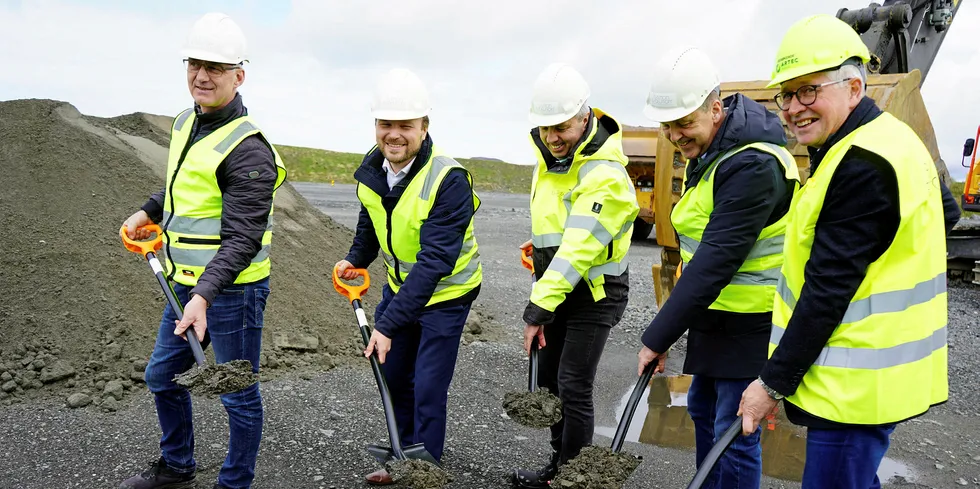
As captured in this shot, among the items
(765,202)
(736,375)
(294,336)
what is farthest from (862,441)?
(294,336)

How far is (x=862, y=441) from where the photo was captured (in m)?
2.09

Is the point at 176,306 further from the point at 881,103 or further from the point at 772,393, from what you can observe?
the point at 881,103

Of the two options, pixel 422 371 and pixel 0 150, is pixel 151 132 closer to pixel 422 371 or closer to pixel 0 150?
pixel 0 150

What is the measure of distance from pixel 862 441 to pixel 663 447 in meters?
2.55

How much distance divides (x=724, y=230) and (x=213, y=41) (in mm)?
2151

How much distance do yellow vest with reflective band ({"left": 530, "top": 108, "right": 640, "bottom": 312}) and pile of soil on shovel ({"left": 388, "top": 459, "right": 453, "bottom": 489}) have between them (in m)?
0.83

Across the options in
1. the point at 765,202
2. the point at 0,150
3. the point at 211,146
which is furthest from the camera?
the point at 0,150

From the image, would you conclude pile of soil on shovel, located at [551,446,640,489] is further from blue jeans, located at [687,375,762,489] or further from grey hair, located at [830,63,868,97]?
grey hair, located at [830,63,868,97]

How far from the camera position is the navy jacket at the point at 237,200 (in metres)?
2.96

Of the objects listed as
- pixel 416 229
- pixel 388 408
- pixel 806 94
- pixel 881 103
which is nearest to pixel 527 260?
pixel 416 229

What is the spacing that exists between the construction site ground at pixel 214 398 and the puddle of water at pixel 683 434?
0.02 meters

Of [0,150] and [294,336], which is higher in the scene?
[0,150]

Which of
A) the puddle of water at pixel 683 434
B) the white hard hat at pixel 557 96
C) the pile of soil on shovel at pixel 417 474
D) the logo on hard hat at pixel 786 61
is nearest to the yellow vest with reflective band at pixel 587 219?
the white hard hat at pixel 557 96

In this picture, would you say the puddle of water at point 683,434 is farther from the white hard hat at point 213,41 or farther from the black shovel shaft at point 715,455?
the white hard hat at point 213,41
